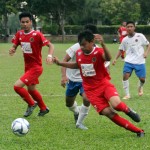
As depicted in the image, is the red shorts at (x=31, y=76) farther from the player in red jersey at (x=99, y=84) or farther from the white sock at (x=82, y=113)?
the player in red jersey at (x=99, y=84)

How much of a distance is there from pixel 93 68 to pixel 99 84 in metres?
0.26

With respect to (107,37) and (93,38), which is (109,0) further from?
(93,38)

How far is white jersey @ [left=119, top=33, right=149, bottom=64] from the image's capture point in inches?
460

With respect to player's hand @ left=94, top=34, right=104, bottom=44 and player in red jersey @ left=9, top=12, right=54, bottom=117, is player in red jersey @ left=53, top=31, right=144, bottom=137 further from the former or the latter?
player in red jersey @ left=9, top=12, right=54, bottom=117

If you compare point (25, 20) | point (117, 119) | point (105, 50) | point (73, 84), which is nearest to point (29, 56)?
point (25, 20)

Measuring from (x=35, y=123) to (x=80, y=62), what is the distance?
1826mm

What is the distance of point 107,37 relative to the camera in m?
59.7

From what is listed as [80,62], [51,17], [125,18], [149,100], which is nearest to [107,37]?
[125,18]

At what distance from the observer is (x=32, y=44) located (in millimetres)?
8898

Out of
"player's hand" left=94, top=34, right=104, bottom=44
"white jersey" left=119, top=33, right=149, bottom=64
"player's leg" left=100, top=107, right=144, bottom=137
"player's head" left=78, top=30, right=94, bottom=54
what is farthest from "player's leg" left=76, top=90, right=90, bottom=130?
"white jersey" left=119, top=33, right=149, bottom=64

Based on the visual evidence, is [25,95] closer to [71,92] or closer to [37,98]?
[37,98]

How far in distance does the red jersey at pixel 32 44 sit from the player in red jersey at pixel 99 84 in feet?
5.79

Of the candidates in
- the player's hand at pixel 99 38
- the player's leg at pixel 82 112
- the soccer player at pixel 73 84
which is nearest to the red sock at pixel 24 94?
the soccer player at pixel 73 84

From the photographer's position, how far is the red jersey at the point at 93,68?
276 inches
